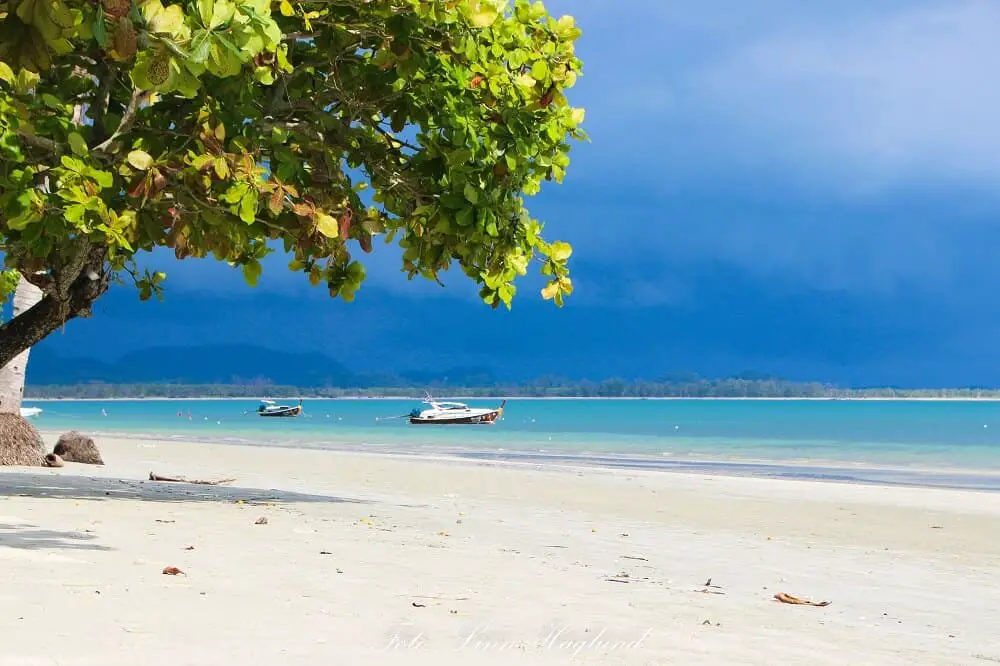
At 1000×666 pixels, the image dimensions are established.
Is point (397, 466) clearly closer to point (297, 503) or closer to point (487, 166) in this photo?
point (297, 503)

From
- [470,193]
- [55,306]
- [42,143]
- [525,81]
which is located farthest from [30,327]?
[525,81]

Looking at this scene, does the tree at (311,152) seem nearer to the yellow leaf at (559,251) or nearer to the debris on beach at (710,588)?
the yellow leaf at (559,251)

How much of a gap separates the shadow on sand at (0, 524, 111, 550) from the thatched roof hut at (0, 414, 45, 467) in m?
11.0

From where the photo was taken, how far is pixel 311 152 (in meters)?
11.5

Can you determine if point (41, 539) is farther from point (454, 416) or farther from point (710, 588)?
point (454, 416)

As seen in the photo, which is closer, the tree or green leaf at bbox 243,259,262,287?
the tree

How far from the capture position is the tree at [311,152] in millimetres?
8547

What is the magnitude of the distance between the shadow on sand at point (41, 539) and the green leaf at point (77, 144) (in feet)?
10.4

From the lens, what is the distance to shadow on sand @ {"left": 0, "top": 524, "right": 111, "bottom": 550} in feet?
28.3

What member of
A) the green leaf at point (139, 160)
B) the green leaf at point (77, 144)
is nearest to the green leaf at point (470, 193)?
the green leaf at point (139, 160)

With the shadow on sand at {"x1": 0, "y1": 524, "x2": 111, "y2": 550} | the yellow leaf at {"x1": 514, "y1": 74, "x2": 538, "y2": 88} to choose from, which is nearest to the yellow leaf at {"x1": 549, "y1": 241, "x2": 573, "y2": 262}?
the yellow leaf at {"x1": 514, "y1": 74, "x2": 538, "y2": 88}

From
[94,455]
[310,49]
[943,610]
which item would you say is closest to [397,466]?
[94,455]

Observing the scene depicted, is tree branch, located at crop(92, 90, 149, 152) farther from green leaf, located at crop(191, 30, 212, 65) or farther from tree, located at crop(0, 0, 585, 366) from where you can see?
green leaf, located at crop(191, 30, 212, 65)

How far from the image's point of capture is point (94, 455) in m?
23.5
